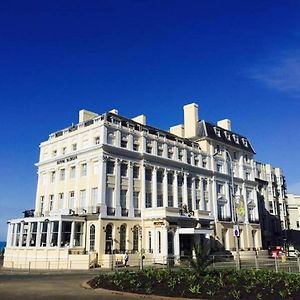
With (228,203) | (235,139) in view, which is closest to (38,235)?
(228,203)

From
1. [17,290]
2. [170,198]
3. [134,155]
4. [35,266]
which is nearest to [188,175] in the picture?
[170,198]

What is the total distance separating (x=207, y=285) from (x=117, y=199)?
29680mm

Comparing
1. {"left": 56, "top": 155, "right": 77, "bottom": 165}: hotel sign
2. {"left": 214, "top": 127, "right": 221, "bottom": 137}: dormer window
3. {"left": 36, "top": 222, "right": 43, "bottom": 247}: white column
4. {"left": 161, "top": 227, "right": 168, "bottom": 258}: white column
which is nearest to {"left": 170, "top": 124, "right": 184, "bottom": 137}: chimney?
{"left": 214, "top": 127, "right": 221, "bottom": 137}: dormer window

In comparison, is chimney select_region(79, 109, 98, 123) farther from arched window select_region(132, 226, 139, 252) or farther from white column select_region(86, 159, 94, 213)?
arched window select_region(132, 226, 139, 252)

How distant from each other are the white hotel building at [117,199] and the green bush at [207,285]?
2135 cm

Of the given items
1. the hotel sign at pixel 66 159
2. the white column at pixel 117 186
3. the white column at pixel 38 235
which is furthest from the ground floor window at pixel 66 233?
the hotel sign at pixel 66 159

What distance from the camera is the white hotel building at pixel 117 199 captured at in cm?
4247

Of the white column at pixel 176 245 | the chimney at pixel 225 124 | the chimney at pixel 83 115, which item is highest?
the chimney at pixel 225 124

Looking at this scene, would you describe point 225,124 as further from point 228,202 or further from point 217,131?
point 228,202

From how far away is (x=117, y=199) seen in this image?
45188 millimetres

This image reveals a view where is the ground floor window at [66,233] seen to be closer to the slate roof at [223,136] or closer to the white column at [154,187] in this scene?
the white column at [154,187]

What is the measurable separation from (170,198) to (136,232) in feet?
28.7

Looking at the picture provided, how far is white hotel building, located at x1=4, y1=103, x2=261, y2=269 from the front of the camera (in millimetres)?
42469

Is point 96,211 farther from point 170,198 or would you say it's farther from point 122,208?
point 170,198
